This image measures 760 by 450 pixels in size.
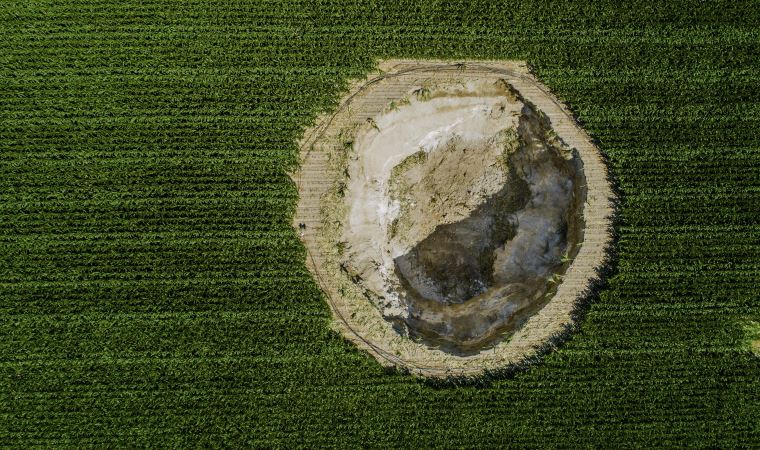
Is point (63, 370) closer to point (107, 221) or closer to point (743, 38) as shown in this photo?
point (107, 221)

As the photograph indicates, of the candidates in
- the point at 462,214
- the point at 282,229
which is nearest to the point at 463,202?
the point at 462,214

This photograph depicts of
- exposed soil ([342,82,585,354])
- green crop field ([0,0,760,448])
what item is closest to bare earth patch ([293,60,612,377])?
exposed soil ([342,82,585,354])

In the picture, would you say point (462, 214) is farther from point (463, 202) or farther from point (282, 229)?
point (282, 229)

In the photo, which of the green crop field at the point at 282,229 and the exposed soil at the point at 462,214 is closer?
the green crop field at the point at 282,229

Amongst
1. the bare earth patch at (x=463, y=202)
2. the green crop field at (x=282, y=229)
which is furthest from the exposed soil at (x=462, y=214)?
the green crop field at (x=282, y=229)

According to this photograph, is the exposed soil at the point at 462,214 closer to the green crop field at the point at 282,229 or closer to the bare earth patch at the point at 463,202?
the bare earth patch at the point at 463,202

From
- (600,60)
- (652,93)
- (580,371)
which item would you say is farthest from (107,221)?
(652,93)

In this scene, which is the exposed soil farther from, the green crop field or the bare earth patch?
the green crop field
